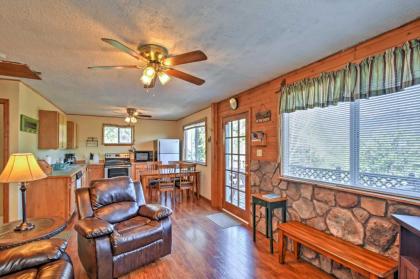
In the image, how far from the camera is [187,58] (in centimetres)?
190

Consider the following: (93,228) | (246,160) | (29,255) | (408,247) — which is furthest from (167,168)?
(408,247)

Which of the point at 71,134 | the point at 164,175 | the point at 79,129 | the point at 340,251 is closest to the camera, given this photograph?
the point at 340,251

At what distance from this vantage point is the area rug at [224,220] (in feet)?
12.5

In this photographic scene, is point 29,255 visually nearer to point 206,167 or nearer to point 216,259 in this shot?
point 216,259

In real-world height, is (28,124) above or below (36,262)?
above

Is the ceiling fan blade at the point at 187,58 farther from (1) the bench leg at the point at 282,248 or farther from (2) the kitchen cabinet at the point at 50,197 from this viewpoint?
(2) the kitchen cabinet at the point at 50,197

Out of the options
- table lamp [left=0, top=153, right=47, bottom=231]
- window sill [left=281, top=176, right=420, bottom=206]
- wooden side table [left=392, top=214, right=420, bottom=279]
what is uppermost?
table lamp [left=0, top=153, right=47, bottom=231]

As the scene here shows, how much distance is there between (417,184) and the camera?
173 cm

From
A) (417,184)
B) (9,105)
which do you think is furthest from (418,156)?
(9,105)

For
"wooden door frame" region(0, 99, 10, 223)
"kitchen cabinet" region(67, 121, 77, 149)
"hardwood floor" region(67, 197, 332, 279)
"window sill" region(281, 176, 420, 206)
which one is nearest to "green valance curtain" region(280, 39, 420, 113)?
→ "window sill" region(281, 176, 420, 206)

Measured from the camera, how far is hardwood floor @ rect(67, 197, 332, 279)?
7.75 ft

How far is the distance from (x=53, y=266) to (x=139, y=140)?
6.28 meters

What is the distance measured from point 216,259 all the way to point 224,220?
4.53ft

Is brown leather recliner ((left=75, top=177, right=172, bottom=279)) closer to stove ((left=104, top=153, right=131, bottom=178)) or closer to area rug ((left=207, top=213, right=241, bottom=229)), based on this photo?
area rug ((left=207, top=213, right=241, bottom=229))
